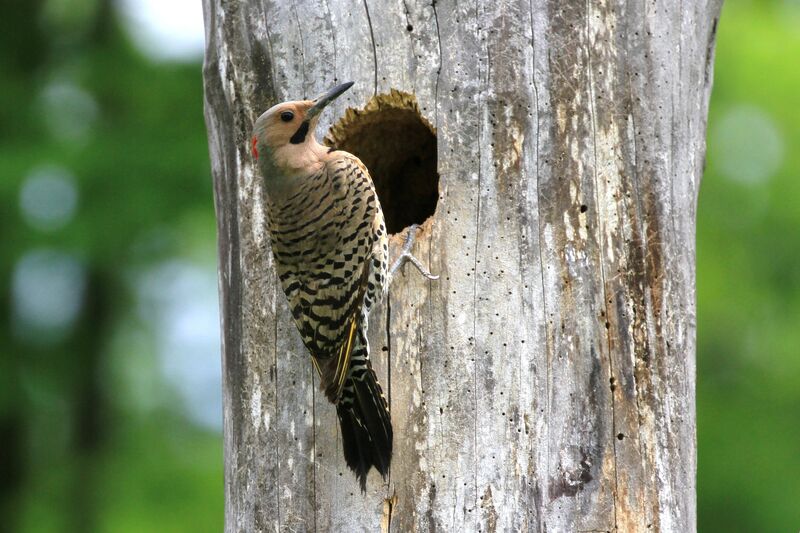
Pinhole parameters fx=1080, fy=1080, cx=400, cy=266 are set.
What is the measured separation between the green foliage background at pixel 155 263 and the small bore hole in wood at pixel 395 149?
1.72m

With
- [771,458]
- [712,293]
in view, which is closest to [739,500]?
[771,458]

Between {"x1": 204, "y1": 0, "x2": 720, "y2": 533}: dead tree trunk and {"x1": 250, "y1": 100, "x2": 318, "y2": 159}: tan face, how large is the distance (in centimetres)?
14

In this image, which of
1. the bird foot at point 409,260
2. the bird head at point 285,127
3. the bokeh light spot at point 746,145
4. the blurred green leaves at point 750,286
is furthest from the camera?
the bokeh light spot at point 746,145

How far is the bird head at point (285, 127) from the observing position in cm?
377

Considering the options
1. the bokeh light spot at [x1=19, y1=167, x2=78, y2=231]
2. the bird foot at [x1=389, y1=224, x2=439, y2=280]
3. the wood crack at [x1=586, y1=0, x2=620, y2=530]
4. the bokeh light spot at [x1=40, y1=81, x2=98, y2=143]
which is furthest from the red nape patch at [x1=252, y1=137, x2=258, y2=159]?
the bokeh light spot at [x1=40, y1=81, x2=98, y2=143]

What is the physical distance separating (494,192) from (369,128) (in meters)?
0.80

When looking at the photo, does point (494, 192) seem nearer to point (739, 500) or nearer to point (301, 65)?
point (301, 65)

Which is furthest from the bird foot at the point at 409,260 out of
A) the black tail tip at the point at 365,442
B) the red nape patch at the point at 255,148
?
the red nape patch at the point at 255,148

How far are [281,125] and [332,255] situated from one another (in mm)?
538

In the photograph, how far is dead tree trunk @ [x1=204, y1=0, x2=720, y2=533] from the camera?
351 cm

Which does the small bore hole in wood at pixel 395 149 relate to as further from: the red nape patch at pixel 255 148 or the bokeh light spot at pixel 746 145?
the bokeh light spot at pixel 746 145

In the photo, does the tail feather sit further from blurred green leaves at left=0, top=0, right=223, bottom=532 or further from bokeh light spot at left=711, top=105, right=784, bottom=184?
bokeh light spot at left=711, top=105, right=784, bottom=184

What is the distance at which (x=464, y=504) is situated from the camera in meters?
3.47

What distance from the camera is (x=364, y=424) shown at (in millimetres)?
3482
